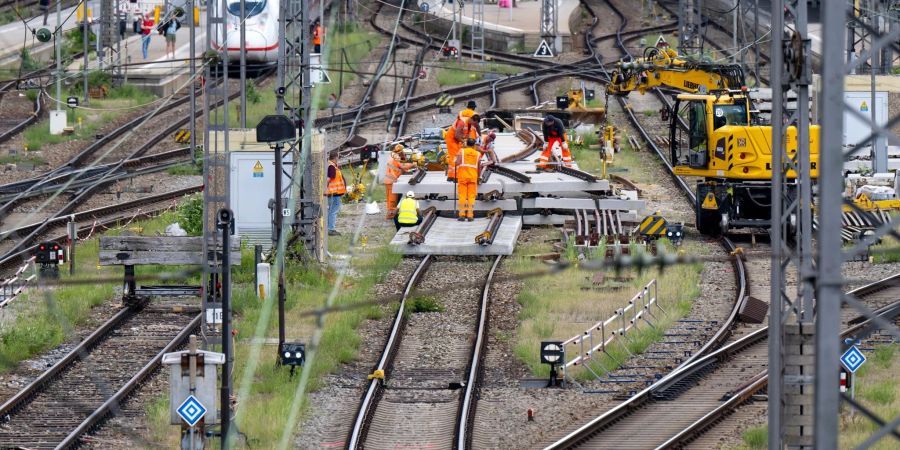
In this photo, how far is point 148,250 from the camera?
66.4 ft

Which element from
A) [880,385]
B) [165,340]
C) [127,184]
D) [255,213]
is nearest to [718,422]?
[880,385]

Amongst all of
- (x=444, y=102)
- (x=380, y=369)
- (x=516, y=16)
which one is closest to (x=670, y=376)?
(x=380, y=369)

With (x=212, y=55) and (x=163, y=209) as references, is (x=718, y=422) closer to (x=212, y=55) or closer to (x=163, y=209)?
(x=212, y=55)

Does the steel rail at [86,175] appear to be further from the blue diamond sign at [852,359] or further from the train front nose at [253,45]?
the blue diamond sign at [852,359]

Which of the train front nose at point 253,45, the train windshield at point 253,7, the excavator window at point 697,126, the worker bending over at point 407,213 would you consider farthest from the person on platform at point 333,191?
the train windshield at point 253,7

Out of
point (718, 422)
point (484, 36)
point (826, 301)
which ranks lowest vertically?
point (718, 422)

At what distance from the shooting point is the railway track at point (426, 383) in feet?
48.0

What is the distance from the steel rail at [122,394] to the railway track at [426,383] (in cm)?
237

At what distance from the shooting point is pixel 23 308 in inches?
784

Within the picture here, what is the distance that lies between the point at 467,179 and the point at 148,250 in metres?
6.63

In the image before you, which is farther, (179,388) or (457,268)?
(457,268)

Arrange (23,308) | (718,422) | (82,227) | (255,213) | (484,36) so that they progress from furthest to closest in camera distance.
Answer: (484,36), (82,227), (255,213), (23,308), (718,422)

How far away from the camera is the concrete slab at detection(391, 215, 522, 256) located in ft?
78.4

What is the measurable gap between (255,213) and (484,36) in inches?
1170
